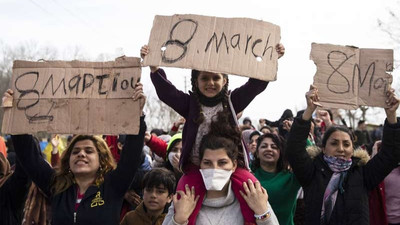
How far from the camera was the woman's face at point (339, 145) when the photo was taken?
15.3ft

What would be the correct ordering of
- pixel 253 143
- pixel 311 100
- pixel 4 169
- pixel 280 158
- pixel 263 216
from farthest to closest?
1. pixel 253 143
2. pixel 280 158
3. pixel 4 169
4. pixel 311 100
5. pixel 263 216

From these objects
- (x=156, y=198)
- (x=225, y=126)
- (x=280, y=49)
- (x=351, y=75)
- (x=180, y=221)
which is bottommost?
(x=156, y=198)

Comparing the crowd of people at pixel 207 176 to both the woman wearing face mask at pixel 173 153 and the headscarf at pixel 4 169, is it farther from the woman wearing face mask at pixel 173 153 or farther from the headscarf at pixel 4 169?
the woman wearing face mask at pixel 173 153

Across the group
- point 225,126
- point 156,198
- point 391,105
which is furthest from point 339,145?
point 156,198

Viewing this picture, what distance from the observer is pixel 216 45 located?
3.94m

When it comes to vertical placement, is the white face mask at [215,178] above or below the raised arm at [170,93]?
below

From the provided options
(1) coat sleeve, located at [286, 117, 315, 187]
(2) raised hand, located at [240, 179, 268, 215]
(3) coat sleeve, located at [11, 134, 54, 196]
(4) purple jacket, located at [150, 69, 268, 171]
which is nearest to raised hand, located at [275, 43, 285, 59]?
(4) purple jacket, located at [150, 69, 268, 171]

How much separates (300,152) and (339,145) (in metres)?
0.48

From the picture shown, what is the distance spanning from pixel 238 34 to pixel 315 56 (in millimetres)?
816

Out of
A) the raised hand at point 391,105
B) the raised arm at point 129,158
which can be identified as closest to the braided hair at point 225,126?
the raised arm at point 129,158

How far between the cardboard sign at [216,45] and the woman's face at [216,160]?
63cm

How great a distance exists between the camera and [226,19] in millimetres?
4000

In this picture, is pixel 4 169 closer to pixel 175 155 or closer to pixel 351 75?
pixel 175 155

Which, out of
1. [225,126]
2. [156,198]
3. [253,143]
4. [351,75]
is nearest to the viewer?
[225,126]
